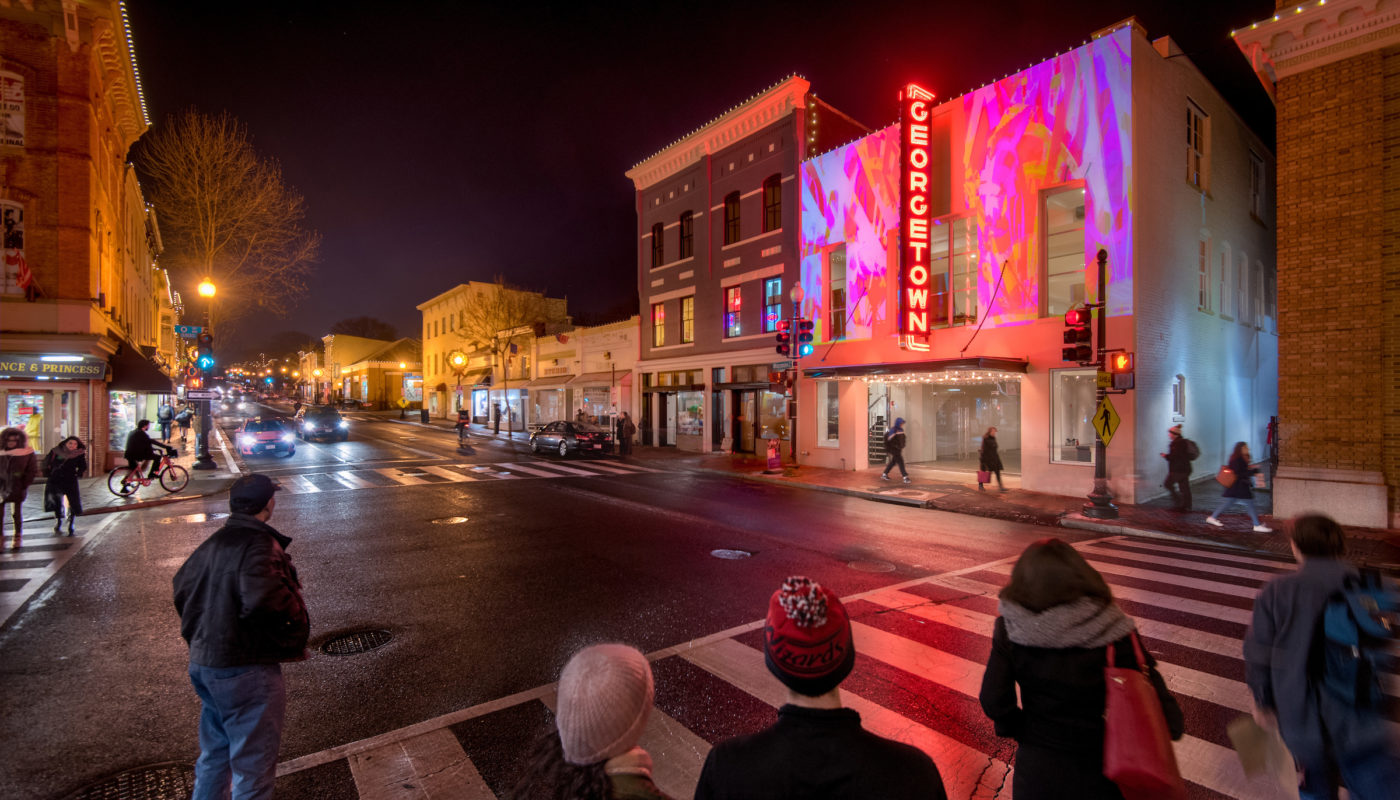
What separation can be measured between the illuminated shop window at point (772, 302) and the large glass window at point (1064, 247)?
846 centimetres

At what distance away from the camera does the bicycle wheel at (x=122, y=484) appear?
14146 millimetres

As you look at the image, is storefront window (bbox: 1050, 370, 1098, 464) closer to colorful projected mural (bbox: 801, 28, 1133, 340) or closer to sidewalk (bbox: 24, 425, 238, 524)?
colorful projected mural (bbox: 801, 28, 1133, 340)

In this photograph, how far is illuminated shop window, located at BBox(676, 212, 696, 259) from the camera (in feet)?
87.9

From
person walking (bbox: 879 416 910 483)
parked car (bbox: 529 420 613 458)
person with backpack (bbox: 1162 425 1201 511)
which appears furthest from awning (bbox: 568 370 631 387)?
person with backpack (bbox: 1162 425 1201 511)

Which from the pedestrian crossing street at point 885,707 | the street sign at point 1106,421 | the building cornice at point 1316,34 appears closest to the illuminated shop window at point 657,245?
the street sign at point 1106,421

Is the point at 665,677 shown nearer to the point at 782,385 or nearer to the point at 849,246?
the point at 782,385

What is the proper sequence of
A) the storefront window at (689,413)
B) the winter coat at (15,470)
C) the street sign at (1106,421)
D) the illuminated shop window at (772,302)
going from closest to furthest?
the winter coat at (15,470), the street sign at (1106,421), the illuminated shop window at (772,302), the storefront window at (689,413)

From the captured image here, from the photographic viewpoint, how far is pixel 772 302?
22.9 meters

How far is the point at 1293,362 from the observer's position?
11930 mm

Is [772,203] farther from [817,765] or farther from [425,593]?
[817,765]

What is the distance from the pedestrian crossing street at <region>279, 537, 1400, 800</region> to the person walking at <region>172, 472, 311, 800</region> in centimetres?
66

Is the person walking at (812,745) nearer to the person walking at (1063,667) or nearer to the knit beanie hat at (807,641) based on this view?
the knit beanie hat at (807,641)

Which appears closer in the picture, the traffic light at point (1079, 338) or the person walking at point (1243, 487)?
the person walking at point (1243, 487)

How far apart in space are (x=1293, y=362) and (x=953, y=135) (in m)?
9.24
